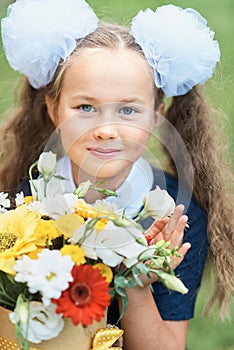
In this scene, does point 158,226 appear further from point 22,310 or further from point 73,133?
point 22,310

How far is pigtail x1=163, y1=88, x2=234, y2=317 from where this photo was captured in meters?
1.84

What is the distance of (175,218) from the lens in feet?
5.11

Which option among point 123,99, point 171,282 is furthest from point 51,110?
point 171,282

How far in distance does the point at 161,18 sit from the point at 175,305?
62cm

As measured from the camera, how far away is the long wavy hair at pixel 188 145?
69.4 inches

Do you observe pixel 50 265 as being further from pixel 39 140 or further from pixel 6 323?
pixel 39 140

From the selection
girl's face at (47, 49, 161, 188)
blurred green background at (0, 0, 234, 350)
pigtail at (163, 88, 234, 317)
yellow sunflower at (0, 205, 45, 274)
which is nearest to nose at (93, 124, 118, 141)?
girl's face at (47, 49, 161, 188)

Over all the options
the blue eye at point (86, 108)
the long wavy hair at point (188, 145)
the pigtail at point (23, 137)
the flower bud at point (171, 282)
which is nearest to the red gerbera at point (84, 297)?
the flower bud at point (171, 282)

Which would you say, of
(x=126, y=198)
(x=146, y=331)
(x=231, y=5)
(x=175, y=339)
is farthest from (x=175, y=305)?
(x=231, y=5)

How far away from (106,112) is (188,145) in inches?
15.6

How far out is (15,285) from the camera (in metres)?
1.27

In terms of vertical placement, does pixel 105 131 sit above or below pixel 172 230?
above

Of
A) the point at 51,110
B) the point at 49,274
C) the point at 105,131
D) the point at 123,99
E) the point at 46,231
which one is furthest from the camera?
the point at 51,110

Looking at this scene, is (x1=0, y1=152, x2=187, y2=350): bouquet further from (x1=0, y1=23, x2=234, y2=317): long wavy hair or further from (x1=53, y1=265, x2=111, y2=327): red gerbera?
(x1=0, y1=23, x2=234, y2=317): long wavy hair
